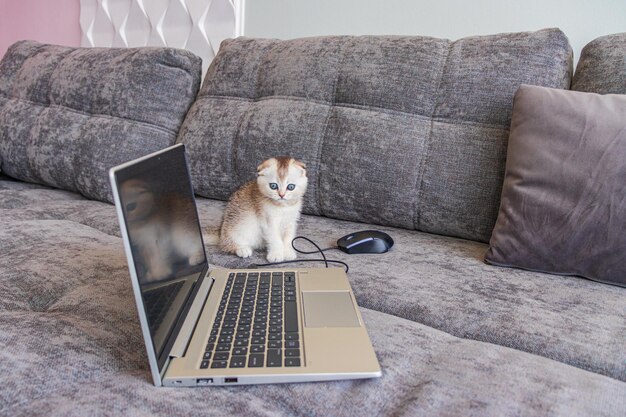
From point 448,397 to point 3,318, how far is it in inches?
27.9

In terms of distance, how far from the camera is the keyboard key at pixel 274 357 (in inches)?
22.3

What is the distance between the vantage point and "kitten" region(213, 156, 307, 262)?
1.04 m

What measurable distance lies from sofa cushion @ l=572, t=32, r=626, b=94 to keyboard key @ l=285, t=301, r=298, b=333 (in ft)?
3.09

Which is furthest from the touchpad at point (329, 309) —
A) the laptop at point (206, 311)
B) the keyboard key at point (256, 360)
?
the keyboard key at point (256, 360)

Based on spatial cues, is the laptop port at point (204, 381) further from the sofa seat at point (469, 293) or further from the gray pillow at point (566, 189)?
the gray pillow at point (566, 189)

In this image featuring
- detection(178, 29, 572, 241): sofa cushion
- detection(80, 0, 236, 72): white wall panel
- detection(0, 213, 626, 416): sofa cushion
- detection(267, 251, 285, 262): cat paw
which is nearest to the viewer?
detection(0, 213, 626, 416): sofa cushion

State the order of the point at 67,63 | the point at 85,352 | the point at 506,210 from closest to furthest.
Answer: the point at 85,352 < the point at 506,210 < the point at 67,63

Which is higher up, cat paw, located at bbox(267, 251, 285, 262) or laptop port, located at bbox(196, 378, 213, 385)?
laptop port, located at bbox(196, 378, 213, 385)

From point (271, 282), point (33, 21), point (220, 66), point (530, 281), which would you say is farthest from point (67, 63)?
point (530, 281)

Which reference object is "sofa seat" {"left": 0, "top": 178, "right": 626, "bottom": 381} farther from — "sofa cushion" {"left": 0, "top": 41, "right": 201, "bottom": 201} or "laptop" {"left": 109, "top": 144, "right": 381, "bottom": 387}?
"sofa cushion" {"left": 0, "top": 41, "right": 201, "bottom": 201}

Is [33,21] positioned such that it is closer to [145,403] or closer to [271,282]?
[271,282]

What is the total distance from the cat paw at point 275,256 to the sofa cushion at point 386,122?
329mm

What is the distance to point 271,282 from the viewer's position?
0.82 m

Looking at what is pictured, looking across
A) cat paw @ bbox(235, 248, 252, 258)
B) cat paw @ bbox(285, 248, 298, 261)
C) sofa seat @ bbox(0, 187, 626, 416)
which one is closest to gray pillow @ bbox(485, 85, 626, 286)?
sofa seat @ bbox(0, 187, 626, 416)
